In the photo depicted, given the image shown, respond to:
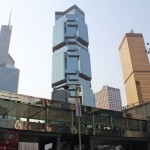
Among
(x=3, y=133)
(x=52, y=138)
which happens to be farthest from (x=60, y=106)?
(x=3, y=133)

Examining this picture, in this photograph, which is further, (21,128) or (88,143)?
(88,143)

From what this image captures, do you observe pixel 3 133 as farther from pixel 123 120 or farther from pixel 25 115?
pixel 123 120

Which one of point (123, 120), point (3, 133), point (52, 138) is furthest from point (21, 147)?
point (3, 133)

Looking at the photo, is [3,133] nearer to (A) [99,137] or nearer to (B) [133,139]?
(A) [99,137]

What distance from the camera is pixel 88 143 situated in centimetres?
4712

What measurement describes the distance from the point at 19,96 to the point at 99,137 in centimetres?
1738

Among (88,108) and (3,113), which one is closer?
(3,113)

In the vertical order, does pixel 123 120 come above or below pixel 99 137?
above

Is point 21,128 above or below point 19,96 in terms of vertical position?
below

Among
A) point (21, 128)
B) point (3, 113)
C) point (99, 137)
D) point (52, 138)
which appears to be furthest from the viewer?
point (99, 137)

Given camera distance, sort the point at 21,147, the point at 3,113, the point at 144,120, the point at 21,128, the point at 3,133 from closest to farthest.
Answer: the point at 3,133, the point at 21,128, the point at 3,113, the point at 144,120, the point at 21,147

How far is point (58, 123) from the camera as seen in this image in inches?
1746

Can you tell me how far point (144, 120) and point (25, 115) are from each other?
28544 millimetres

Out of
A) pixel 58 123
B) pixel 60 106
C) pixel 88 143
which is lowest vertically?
pixel 88 143
